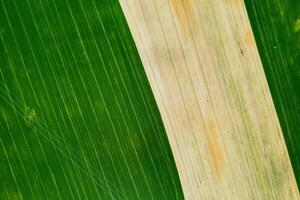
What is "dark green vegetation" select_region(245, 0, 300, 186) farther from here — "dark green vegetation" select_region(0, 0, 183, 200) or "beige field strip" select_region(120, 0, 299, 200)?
"dark green vegetation" select_region(0, 0, 183, 200)

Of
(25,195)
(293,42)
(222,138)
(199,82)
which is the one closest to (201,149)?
(222,138)

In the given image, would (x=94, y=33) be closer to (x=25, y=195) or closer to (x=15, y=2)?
(x=15, y=2)

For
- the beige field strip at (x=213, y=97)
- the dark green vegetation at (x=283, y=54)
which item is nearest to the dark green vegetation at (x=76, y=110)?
the beige field strip at (x=213, y=97)

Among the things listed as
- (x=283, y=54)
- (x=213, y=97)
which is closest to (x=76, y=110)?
(x=213, y=97)

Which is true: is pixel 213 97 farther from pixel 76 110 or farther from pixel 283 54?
pixel 76 110

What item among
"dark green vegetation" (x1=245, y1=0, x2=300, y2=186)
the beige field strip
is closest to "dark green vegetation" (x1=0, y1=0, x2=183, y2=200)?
the beige field strip

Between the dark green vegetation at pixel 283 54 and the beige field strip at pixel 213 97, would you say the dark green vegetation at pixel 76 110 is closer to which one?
the beige field strip at pixel 213 97
